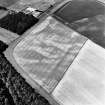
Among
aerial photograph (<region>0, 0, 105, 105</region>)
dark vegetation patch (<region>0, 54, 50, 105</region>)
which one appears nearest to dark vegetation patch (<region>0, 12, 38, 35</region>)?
aerial photograph (<region>0, 0, 105, 105</region>)

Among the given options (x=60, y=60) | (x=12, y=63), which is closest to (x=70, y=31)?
(x=60, y=60)

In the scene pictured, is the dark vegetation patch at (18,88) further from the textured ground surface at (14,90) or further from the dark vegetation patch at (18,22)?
the dark vegetation patch at (18,22)

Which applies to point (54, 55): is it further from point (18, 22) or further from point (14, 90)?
point (18, 22)

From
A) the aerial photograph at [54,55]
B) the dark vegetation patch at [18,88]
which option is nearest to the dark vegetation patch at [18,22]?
the aerial photograph at [54,55]

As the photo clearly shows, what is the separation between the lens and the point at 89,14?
4320 millimetres

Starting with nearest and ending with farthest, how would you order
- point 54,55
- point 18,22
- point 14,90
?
point 14,90 < point 54,55 < point 18,22

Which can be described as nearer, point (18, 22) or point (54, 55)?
point (54, 55)

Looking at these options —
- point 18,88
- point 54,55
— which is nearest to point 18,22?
point 54,55

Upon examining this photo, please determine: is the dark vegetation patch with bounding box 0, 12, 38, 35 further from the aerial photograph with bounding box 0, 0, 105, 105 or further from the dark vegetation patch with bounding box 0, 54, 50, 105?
the dark vegetation patch with bounding box 0, 54, 50, 105

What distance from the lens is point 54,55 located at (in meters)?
3.27

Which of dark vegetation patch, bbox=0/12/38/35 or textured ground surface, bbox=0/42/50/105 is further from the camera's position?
dark vegetation patch, bbox=0/12/38/35

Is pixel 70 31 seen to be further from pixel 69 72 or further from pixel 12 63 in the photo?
pixel 12 63

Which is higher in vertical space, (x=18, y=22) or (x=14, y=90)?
(x=18, y=22)

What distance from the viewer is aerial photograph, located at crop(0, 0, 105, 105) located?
2.72 m
